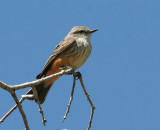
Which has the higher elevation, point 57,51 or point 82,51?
point 57,51

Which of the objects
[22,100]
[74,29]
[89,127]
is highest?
[74,29]

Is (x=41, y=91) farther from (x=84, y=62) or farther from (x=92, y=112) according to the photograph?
(x=92, y=112)

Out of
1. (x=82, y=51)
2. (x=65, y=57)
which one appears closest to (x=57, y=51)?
(x=65, y=57)

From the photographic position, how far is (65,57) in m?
7.12

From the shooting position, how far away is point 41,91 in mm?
7215

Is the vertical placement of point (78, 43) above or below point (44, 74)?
above

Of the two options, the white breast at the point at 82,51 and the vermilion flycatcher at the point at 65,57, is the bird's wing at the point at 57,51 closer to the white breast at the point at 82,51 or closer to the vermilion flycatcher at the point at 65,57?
the vermilion flycatcher at the point at 65,57

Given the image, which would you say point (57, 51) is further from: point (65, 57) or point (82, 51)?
point (82, 51)

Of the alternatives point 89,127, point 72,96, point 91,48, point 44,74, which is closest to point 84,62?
point 91,48

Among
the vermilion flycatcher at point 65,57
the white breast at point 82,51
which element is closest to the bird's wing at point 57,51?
the vermilion flycatcher at point 65,57

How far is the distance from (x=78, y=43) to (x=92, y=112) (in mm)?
3094

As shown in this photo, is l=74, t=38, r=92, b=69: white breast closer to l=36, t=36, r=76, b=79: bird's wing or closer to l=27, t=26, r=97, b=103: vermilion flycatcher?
l=27, t=26, r=97, b=103: vermilion flycatcher

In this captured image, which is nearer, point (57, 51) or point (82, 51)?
point (82, 51)

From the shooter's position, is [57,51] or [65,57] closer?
[65,57]
